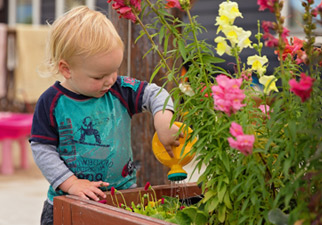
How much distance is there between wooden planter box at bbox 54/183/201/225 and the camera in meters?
1.36

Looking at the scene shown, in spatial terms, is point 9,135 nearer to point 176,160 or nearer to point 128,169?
point 128,169

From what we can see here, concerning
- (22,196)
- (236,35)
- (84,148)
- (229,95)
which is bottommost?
(22,196)

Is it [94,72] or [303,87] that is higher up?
[303,87]

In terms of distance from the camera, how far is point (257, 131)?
1.37 m

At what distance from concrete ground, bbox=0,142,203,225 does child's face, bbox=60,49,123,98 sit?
158 centimetres

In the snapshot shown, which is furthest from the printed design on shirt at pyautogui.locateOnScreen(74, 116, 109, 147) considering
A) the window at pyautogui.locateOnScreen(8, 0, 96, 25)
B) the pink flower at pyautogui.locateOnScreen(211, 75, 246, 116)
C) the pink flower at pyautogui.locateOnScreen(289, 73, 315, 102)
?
the window at pyautogui.locateOnScreen(8, 0, 96, 25)

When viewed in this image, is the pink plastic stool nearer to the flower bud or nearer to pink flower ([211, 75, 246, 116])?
the flower bud

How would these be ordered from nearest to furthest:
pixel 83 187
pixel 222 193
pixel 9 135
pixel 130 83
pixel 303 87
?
1. pixel 303 87
2. pixel 222 193
3. pixel 83 187
4. pixel 130 83
5. pixel 9 135

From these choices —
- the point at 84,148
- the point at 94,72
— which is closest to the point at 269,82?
the point at 94,72

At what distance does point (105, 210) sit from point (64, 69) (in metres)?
0.61

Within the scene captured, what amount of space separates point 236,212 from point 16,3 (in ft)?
45.1

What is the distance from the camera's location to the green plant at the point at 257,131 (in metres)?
1.16

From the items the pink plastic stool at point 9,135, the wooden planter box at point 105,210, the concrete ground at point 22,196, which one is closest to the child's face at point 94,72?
the wooden planter box at point 105,210

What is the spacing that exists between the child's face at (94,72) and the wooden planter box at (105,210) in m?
0.36
